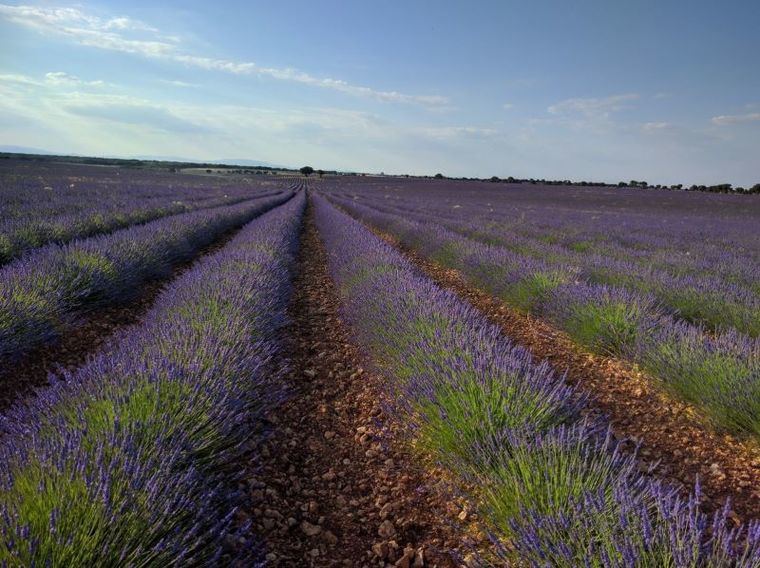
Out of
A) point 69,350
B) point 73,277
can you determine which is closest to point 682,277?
point 69,350

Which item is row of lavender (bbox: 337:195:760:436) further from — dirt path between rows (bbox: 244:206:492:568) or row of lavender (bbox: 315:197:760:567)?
Result: dirt path between rows (bbox: 244:206:492:568)

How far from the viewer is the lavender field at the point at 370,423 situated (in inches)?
55.5

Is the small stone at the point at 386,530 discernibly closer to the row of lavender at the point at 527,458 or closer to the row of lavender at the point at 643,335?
the row of lavender at the point at 527,458

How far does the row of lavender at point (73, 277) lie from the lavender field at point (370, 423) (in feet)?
0.11

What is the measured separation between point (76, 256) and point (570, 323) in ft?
17.7

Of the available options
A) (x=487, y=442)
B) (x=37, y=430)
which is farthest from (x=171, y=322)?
(x=487, y=442)

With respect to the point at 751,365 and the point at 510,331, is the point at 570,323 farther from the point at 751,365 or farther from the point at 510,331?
the point at 751,365

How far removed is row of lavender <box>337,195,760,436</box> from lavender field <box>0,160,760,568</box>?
24mm

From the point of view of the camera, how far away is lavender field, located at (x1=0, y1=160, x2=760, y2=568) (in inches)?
55.5

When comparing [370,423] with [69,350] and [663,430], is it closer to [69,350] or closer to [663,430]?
[663,430]

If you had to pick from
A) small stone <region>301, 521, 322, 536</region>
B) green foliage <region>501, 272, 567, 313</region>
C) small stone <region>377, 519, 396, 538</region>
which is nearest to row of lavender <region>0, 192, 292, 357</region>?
small stone <region>301, 521, 322, 536</region>

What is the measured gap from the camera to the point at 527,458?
1782 millimetres

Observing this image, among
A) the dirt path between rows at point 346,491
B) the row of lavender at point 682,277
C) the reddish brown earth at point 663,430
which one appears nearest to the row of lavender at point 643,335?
the reddish brown earth at point 663,430

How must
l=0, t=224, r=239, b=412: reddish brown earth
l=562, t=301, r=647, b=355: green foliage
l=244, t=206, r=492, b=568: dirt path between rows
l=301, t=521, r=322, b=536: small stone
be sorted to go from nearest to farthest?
l=244, t=206, r=492, b=568: dirt path between rows → l=301, t=521, r=322, b=536: small stone → l=0, t=224, r=239, b=412: reddish brown earth → l=562, t=301, r=647, b=355: green foliage
